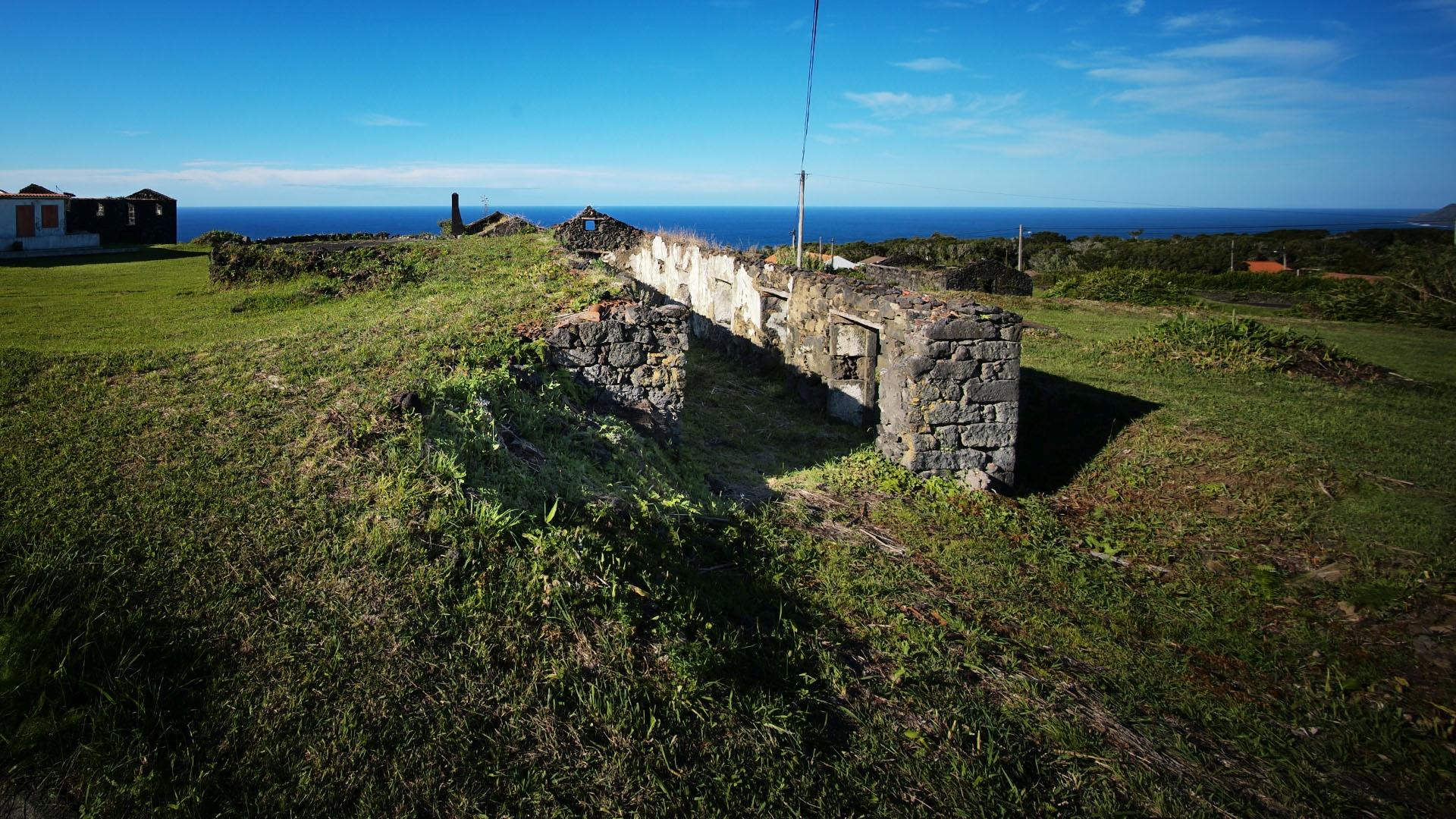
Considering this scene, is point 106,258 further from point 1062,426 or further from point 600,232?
point 1062,426

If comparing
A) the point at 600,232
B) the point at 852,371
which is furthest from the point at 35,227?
the point at 852,371

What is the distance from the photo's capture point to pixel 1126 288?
781 inches

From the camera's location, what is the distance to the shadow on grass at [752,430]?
771cm

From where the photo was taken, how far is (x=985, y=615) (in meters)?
5.21

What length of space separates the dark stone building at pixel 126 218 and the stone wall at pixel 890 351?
23.0 m

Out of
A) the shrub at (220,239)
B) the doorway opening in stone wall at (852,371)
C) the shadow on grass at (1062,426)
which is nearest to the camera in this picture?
the shadow on grass at (1062,426)

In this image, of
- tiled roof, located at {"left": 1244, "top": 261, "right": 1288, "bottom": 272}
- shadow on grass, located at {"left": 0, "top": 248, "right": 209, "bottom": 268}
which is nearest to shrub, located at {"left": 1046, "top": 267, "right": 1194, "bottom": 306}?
tiled roof, located at {"left": 1244, "top": 261, "right": 1288, "bottom": 272}

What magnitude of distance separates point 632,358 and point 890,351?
332cm

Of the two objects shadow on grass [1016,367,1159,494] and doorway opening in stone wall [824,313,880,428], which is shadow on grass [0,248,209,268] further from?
shadow on grass [1016,367,1159,494]

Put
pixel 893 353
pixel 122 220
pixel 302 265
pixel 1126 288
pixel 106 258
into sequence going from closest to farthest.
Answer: pixel 893 353 < pixel 302 265 < pixel 106 258 < pixel 1126 288 < pixel 122 220

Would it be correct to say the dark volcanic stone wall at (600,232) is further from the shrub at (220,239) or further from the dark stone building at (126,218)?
the dark stone building at (126,218)

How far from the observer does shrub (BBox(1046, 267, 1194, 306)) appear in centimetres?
1912

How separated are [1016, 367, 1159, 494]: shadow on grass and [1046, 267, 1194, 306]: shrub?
10667 millimetres

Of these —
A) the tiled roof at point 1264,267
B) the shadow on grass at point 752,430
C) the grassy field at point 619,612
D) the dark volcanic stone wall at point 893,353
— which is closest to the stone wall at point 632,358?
the grassy field at point 619,612
